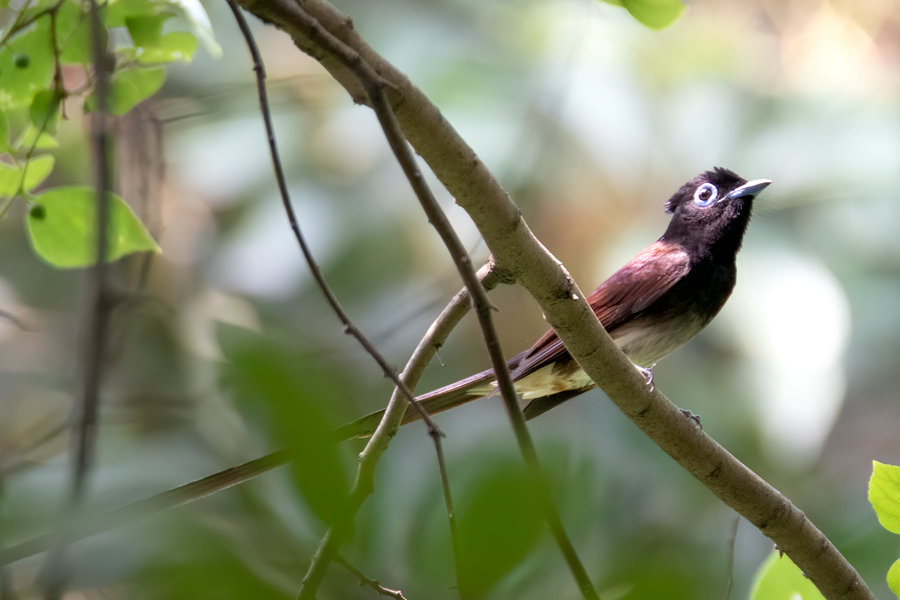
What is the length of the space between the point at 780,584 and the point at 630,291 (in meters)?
1.00

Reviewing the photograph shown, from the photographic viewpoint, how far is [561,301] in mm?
1147

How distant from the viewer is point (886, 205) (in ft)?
11.9

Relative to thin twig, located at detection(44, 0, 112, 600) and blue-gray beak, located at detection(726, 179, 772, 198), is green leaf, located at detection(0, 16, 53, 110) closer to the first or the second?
thin twig, located at detection(44, 0, 112, 600)

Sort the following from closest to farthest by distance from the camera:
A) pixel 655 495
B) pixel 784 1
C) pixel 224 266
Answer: pixel 655 495 < pixel 224 266 < pixel 784 1

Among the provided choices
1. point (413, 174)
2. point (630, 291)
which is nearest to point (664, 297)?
point (630, 291)

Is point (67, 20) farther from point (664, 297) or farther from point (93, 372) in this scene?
point (664, 297)

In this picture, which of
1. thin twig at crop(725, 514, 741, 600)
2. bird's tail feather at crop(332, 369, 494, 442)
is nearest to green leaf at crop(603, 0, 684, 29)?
thin twig at crop(725, 514, 741, 600)

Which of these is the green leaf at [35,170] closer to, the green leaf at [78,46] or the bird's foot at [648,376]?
the green leaf at [78,46]

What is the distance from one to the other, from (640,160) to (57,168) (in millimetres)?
2905

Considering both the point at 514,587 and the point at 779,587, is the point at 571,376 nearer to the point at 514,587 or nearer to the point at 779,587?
the point at 779,587

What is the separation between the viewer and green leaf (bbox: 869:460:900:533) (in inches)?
35.5

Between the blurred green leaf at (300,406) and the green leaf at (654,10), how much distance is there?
Result: 65 cm

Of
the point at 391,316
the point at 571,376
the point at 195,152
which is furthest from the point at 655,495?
the point at 195,152

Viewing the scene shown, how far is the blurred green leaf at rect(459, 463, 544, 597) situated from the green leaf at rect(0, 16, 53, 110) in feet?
3.25
